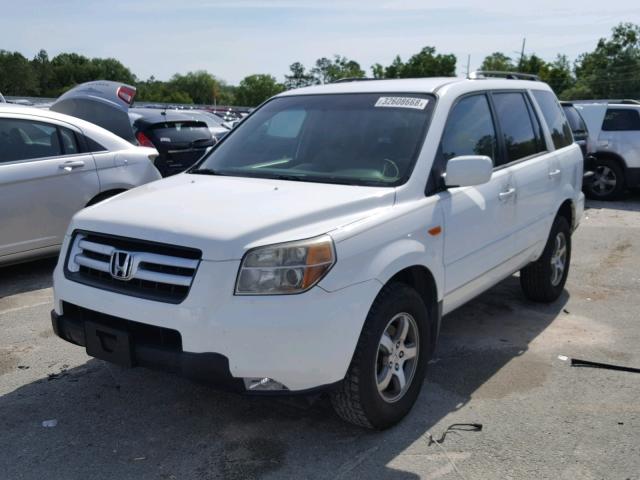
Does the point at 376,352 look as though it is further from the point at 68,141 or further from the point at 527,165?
the point at 68,141

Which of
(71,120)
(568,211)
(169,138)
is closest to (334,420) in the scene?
(568,211)

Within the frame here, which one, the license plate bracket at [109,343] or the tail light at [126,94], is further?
the tail light at [126,94]

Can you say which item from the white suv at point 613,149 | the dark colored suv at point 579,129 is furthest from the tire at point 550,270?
the white suv at point 613,149

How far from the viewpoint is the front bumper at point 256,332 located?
2.92 metres

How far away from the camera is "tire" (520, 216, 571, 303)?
5.55 m

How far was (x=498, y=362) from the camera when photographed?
4.54m

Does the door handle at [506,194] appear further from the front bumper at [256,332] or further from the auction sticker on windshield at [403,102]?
the front bumper at [256,332]

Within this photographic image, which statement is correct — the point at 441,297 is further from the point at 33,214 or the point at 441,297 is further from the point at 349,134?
the point at 33,214

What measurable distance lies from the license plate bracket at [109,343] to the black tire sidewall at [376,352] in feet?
3.67

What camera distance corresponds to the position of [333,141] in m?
4.13

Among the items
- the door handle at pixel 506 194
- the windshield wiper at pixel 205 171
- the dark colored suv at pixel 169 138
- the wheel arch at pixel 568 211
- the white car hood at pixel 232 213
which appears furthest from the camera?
the dark colored suv at pixel 169 138

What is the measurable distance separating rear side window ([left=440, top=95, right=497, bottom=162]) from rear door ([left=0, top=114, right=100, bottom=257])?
12.7 ft

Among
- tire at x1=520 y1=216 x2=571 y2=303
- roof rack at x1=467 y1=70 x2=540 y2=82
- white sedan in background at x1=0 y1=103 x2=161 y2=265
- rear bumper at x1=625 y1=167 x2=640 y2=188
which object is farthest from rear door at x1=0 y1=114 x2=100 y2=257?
rear bumper at x1=625 y1=167 x2=640 y2=188

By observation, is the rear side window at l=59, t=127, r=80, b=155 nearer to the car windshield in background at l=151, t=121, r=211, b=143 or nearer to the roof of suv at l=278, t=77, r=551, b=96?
the roof of suv at l=278, t=77, r=551, b=96
